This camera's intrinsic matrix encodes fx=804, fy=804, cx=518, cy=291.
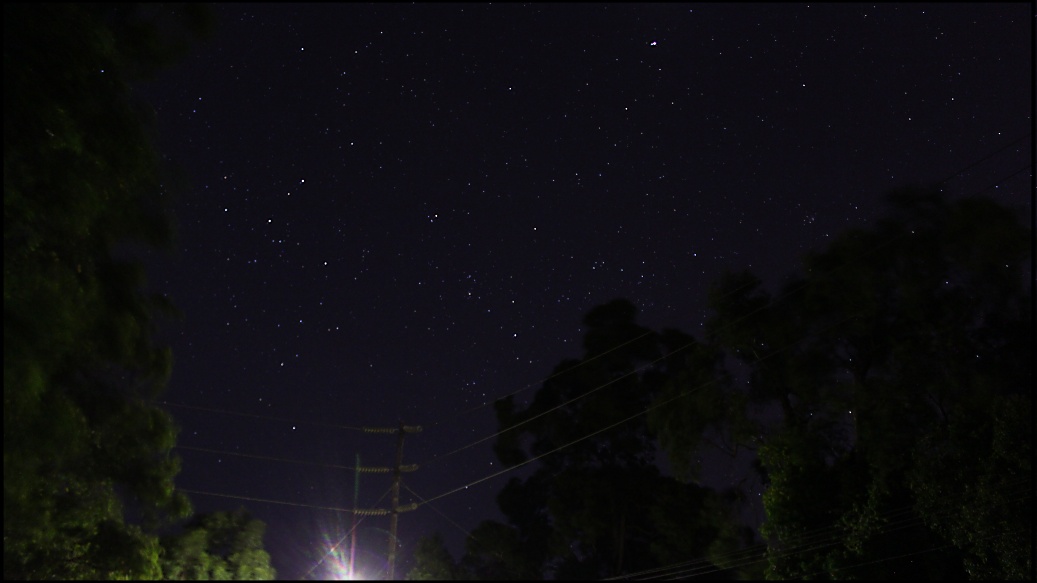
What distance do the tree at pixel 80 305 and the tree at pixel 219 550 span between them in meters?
5.34

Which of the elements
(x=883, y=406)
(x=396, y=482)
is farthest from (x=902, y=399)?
(x=396, y=482)

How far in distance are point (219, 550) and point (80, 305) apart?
11976 mm

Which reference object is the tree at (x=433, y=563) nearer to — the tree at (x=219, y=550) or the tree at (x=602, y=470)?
the tree at (x=602, y=470)

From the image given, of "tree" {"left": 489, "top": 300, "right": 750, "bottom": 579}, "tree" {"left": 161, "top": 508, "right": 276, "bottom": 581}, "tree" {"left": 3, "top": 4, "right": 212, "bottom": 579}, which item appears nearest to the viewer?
"tree" {"left": 3, "top": 4, "right": 212, "bottom": 579}

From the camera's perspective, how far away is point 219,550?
1675 cm

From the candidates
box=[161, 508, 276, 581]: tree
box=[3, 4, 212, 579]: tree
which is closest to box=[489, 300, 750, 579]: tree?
box=[161, 508, 276, 581]: tree

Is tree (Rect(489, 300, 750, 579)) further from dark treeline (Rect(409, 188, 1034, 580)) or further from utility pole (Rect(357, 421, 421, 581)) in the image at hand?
utility pole (Rect(357, 421, 421, 581))

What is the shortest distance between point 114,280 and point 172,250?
655 mm

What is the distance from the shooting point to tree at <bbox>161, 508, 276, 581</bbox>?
1483cm

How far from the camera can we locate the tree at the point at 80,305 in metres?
5.54

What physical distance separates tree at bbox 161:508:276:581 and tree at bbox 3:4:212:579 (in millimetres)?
5341

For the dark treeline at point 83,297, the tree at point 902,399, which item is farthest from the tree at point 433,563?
the dark treeline at point 83,297

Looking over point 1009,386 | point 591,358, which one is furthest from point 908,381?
point 591,358

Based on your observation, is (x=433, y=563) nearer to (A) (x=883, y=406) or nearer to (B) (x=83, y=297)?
(A) (x=883, y=406)
